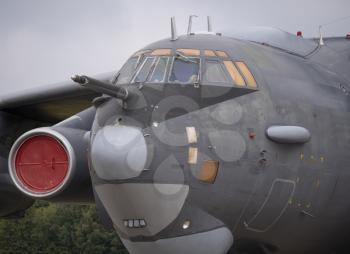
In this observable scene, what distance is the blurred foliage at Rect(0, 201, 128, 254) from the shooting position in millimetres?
34406

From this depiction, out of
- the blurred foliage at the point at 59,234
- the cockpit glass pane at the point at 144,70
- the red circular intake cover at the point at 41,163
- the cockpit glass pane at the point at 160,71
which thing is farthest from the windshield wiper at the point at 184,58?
the blurred foliage at the point at 59,234

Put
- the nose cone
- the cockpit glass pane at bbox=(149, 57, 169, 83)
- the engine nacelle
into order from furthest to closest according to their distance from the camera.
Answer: the engine nacelle → the cockpit glass pane at bbox=(149, 57, 169, 83) → the nose cone

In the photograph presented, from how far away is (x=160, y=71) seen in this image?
1002 centimetres

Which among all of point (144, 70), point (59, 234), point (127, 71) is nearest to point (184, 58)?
point (144, 70)

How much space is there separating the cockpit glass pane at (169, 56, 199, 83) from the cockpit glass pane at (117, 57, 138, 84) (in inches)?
22.4

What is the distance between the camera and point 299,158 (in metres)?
10.2

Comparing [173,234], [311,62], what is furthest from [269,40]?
[173,234]

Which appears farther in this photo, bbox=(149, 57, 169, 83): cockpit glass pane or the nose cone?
bbox=(149, 57, 169, 83): cockpit glass pane

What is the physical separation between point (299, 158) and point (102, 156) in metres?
2.58

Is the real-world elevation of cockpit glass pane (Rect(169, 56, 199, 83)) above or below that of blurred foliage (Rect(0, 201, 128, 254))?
above

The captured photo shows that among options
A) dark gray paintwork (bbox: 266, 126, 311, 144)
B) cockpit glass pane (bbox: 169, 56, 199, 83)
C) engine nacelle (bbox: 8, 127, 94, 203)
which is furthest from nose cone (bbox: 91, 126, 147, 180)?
engine nacelle (bbox: 8, 127, 94, 203)

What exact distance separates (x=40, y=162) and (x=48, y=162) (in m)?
0.13

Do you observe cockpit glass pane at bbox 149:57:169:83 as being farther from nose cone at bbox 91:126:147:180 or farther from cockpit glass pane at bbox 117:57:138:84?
nose cone at bbox 91:126:147:180

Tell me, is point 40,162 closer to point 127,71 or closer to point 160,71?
point 127,71
